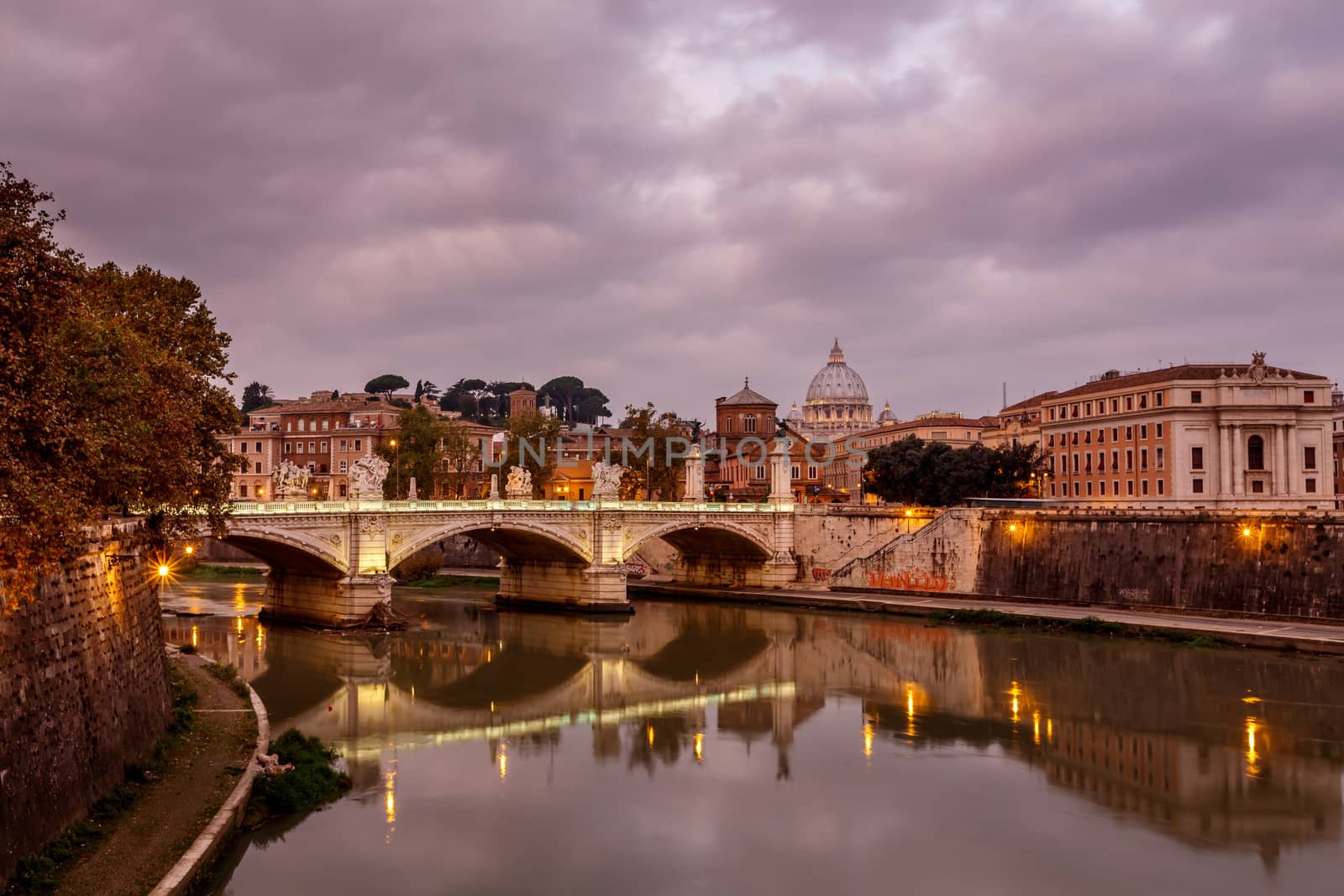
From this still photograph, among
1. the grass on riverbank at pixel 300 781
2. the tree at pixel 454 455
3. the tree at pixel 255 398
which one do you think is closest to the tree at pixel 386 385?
the tree at pixel 255 398

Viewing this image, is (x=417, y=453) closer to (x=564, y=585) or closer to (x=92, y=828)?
(x=564, y=585)

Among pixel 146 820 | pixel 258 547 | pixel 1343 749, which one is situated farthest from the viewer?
pixel 258 547

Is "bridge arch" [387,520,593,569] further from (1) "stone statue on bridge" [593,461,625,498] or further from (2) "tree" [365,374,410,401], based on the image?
(2) "tree" [365,374,410,401]

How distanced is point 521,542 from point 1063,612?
22.8 meters

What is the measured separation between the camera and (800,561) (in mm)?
54844

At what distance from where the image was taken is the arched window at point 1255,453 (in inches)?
2210

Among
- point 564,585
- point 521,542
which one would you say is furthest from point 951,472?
point 521,542

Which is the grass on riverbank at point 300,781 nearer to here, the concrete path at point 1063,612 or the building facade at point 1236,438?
the concrete path at point 1063,612

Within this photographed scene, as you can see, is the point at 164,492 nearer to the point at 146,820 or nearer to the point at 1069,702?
the point at 146,820

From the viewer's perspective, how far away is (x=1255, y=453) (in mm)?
56438

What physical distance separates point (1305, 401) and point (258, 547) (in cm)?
5010

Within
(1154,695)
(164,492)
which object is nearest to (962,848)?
(1154,695)

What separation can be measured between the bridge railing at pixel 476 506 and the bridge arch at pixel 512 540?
2.09 ft

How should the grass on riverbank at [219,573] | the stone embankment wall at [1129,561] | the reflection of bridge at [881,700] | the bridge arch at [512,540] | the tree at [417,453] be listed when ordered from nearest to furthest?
1. the reflection of bridge at [881,700]
2. the stone embankment wall at [1129,561]
3. the bridge arch at [512,540]
4. the grass on riverbank at [219,573]
5. the tree at [417,453]
